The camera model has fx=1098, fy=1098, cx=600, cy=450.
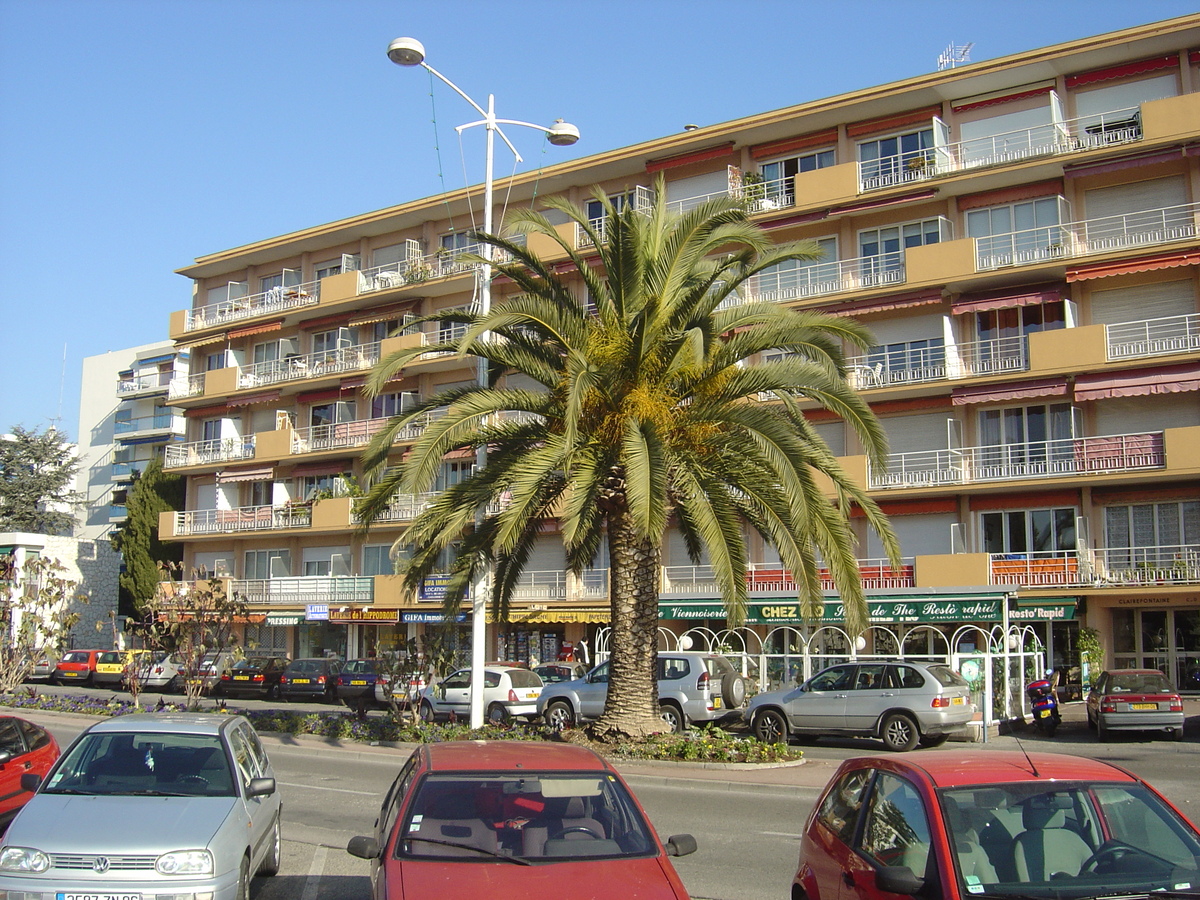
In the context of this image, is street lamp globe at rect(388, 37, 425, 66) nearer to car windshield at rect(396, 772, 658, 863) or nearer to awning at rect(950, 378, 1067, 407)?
car windshield at rect(396, 772, 658, 863)

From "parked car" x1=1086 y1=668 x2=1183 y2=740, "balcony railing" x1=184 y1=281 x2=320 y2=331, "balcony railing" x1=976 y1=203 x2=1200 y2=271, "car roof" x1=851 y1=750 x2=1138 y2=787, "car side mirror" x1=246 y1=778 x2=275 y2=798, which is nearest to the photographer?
"car roof" x1=851 y1=750 x2=1138 y2=787

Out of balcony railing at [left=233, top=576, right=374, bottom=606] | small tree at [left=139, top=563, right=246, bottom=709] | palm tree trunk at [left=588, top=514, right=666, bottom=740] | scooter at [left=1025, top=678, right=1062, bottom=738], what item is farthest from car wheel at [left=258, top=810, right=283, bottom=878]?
balcony railing at [left=233, top=576, right=374, bottom=606]

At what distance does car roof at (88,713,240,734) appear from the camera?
8.61 meters

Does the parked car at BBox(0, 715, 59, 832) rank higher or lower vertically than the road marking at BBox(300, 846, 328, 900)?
higher

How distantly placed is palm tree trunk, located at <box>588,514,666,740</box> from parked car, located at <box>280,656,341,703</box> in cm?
1909

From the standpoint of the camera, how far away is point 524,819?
19.7 feet

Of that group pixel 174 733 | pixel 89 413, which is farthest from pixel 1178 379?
pixel 89 413

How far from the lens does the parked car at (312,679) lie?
3484cm

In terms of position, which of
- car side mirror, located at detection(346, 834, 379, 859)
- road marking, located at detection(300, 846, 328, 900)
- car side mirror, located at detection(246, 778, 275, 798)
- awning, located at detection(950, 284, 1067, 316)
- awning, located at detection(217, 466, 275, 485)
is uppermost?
awning, located at detection(950, 284, 1067, 316)

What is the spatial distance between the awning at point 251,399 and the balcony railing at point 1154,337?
3302 cm

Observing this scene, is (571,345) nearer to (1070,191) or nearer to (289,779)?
(289,779)

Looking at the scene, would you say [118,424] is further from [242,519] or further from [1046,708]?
[1046,708]

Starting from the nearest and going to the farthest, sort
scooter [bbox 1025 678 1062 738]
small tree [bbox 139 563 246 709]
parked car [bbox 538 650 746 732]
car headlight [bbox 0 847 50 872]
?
car headlight [bbox 0 847 50 872]
scooter [bbox 1025 678 1062 738]
parked car [bbox 538 650 746 732]
small tree [bbox 139 563 246 709]

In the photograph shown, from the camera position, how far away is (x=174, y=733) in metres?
8.59
